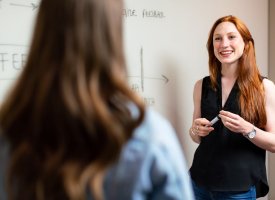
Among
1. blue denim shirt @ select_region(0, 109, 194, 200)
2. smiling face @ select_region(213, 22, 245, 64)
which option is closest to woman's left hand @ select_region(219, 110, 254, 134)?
smiling face @ select_region(213, 22, 245, 64)

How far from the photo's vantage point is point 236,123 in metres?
1.46

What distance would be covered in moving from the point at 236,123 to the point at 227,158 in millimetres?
185

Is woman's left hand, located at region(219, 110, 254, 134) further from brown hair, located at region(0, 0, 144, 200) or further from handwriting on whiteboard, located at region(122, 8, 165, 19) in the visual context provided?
brown hair, located at region(0, 0, 144, 200)

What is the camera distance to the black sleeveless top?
153 cm

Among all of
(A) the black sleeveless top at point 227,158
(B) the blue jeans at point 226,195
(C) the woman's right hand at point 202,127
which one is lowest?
(B) the blue jeans at point 226,195

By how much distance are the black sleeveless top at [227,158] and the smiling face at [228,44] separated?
113mm

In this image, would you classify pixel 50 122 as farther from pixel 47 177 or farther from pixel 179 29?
pixel 179 29

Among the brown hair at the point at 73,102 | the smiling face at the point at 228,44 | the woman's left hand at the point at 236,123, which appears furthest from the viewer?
the smiling face at the point at 228,44

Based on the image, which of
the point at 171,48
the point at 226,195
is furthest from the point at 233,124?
the point at 171,48

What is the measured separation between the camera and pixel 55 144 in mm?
613

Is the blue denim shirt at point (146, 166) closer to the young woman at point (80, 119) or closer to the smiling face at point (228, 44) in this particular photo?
the young woman at point (80, 119)

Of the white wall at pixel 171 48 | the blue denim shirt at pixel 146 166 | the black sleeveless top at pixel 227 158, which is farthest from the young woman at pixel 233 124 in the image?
the blue denim shirt at pixel 146 166

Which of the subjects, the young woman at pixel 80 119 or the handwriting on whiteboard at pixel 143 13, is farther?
the handwriting on whiteboard at pixel 143 13

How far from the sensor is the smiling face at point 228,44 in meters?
1.59
